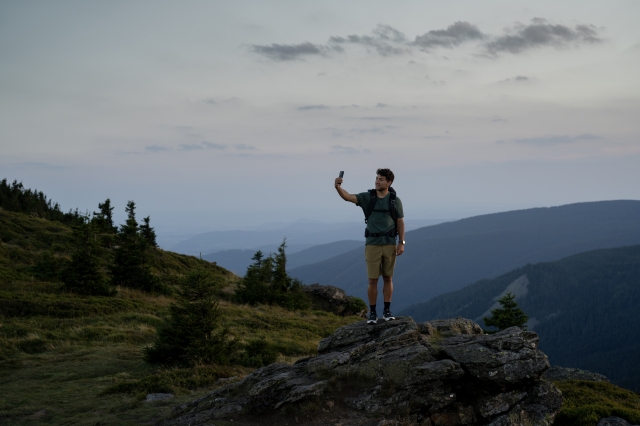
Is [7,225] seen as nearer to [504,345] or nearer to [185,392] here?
[185,392]

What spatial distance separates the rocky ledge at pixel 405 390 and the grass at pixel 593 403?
2.14m

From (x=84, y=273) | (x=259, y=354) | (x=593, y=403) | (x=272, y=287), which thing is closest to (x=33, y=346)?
(x=259, y=354)

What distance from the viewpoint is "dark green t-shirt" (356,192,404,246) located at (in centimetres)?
1247

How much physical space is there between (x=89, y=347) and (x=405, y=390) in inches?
618

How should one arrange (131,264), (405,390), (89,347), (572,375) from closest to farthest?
(405,390) → (89,347) → (572,375) → (131,264)

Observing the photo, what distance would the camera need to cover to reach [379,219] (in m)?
12.5

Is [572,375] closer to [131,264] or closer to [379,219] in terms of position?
[379,219]

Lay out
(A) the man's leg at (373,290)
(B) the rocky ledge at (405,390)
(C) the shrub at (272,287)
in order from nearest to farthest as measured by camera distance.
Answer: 1. (B) the rocky ledge at (405,390)
2. (A) the man's leg at (373,290)
3. (C) the shrub at (272,287)

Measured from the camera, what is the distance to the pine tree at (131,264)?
3434cm

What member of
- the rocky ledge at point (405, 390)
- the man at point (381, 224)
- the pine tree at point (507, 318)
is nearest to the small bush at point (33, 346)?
the rocky ledge at point (405, 390)

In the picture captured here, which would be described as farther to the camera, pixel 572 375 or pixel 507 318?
pixel 507 318

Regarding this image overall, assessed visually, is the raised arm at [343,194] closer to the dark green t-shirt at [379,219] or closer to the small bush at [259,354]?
the dark green t-shirt at [379,219]

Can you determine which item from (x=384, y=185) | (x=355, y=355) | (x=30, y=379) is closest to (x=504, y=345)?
(x=355, y=355)

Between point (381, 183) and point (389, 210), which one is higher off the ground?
point (381, 183)
